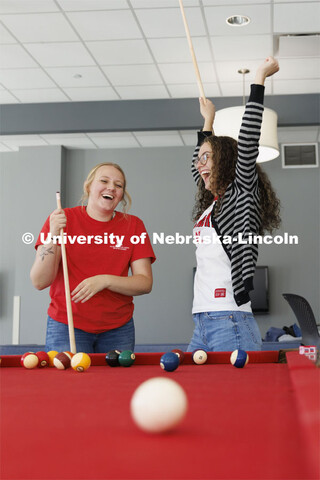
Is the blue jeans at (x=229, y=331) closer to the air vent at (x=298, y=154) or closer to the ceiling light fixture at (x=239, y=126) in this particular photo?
the ceiling light fixture at (x=239, y=126)

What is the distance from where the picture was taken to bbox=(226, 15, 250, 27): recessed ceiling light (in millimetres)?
4047

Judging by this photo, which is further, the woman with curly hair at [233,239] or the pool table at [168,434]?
the woman with curly hair at [233,239]

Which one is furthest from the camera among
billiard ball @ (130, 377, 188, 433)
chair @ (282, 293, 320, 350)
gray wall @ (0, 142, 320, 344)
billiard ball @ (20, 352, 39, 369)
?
gray wall @ (0, 142, 320, 344)

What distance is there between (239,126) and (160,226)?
2.84 m

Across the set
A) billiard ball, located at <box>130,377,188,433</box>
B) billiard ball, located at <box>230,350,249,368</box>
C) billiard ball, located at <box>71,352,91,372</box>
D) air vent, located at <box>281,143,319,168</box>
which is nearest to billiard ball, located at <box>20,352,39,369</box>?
billiard ball, located at <box>71,352,91,372</box>

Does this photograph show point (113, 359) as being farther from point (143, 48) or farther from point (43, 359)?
point (143, 48)

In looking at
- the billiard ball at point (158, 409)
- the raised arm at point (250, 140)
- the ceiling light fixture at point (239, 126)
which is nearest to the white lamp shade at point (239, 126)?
the ceiling light fixture at point (239, 126)

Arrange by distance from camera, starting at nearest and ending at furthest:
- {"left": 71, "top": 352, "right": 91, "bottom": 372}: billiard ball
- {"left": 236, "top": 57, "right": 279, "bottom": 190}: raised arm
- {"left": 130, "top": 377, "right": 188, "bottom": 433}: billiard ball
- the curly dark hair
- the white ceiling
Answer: {"left": 130, "top": 377, "right": 188, "bottom": 433}: billiard ball, {"left": 71, "top": 352, "right": 91, "bottom": 372}: billiard ball, {"left": 236, "top": 57, "right": 279, "bottom": 190}: raised arm, the curly dark hair, the white ceiling

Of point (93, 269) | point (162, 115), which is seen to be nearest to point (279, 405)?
point (93, 269)

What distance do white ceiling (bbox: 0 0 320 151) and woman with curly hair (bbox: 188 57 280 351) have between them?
6.96ft

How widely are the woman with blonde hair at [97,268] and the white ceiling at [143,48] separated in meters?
2.01

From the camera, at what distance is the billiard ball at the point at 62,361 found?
165 cm

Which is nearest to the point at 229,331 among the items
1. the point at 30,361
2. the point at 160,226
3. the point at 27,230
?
the point at 30,361

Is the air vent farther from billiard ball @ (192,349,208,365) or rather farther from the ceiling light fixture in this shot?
billiard ball @ (192,349,208,365)
